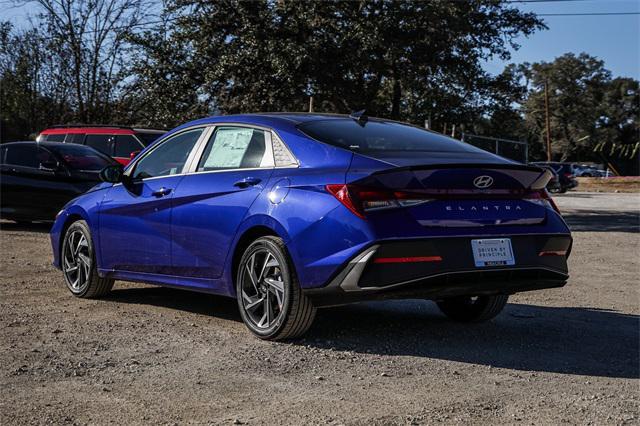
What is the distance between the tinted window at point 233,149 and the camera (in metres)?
6.18

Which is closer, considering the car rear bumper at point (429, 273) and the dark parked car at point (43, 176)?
the car rear bumper at point (429, 273)

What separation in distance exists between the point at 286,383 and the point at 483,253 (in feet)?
5.20

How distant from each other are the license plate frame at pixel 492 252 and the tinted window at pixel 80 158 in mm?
10656

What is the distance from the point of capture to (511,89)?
2567 centimetres

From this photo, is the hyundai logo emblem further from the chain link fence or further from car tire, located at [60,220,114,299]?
the chain link fence

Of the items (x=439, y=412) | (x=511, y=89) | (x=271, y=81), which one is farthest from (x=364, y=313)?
(x=511, y=89)

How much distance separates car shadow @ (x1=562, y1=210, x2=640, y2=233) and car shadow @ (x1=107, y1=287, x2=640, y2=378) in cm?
1167

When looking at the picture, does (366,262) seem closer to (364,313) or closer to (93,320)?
(364,313)

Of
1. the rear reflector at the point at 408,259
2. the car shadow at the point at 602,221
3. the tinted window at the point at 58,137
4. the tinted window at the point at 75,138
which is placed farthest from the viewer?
the tinted window at the point at 58,137

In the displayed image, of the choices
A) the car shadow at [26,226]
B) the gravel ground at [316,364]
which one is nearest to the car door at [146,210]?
the gravel ground at [316,364]

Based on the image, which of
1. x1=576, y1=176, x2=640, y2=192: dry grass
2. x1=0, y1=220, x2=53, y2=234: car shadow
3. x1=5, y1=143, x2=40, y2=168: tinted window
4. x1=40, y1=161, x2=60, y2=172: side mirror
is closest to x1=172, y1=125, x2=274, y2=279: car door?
x1=40, y1=161, x2=60, y2=172: side mirror

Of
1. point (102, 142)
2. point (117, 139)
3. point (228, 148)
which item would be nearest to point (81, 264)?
point (228, 148)

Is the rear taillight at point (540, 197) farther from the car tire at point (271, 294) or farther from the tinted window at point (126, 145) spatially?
the tinted window at point (126, 145)

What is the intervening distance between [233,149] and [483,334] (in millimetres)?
2297
